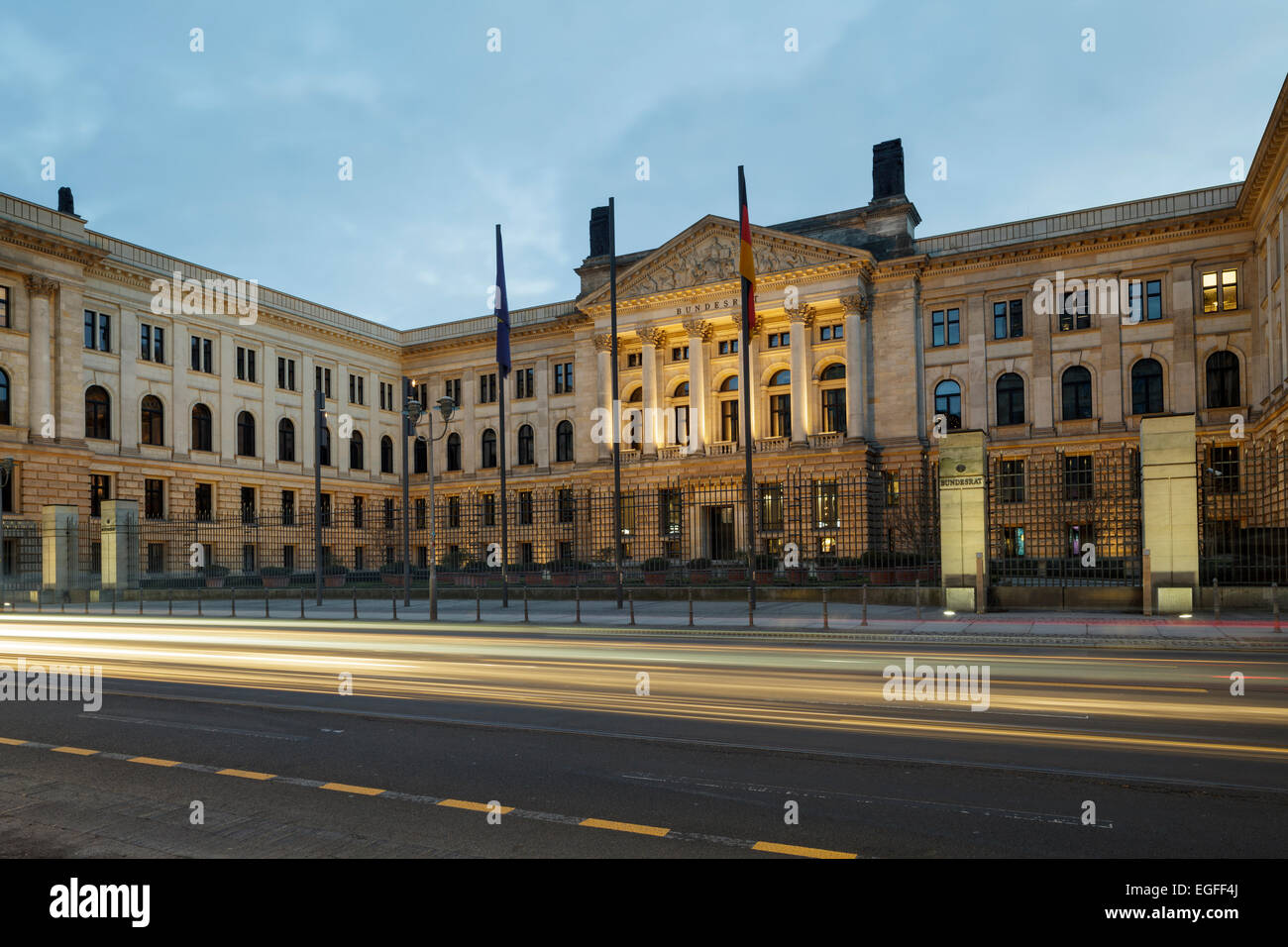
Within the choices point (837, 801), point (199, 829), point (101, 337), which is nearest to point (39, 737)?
point (199, 829)

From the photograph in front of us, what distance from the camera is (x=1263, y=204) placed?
132 ft

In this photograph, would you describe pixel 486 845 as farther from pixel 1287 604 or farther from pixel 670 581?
pixel 670 581

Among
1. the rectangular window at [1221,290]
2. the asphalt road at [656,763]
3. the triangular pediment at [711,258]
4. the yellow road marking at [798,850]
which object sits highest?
the triangular pediment at [711,258]

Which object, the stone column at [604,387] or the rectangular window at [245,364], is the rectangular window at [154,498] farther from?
the stone column at [604,387]

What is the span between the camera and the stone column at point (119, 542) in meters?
35.7

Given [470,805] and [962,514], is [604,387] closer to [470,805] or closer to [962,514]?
[962,514]

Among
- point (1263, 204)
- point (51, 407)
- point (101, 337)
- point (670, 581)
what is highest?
point (1263, 204)

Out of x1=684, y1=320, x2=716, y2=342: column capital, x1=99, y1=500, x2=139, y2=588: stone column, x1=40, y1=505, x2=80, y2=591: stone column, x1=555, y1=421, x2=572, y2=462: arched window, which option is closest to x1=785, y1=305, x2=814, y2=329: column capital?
x1=684, y1=320, x2=716, y2=342: column capital

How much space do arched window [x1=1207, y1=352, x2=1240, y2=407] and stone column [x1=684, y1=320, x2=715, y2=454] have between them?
27169 millimetres

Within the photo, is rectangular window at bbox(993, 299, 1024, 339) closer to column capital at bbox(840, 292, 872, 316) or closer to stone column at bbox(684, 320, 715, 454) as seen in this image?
column capital at bbox(840, 292, 872, 316)

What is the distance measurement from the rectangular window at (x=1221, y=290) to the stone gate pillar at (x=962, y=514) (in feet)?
102

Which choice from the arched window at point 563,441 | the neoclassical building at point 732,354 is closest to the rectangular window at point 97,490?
the neoclassical building at point 732,354

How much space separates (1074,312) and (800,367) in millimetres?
15235
